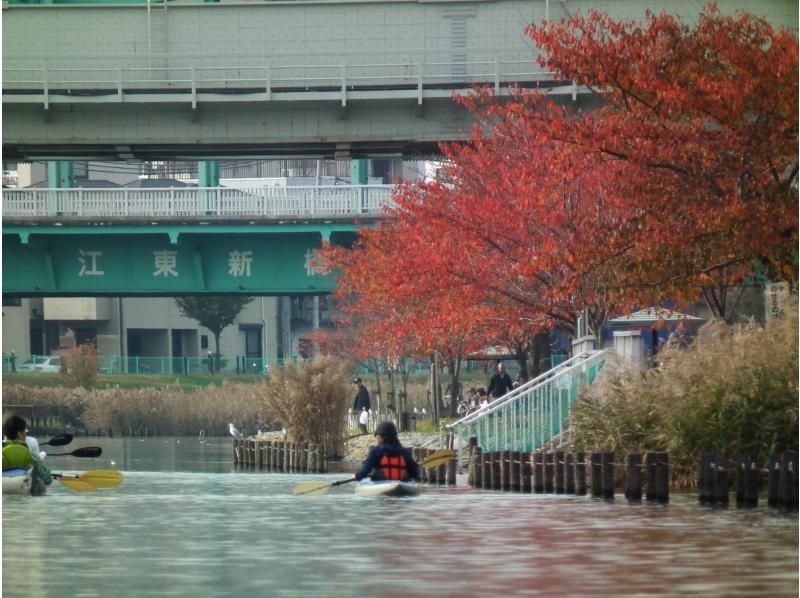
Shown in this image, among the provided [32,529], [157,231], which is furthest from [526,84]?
[32,529]

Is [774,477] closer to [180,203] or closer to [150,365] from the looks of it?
[180,203]

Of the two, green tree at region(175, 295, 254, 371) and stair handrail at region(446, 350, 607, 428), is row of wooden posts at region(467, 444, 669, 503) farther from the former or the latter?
green tree at region(175, 295, 254, 371)

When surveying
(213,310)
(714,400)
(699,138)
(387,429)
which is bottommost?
(387,429)

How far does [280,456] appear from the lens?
43469 mm

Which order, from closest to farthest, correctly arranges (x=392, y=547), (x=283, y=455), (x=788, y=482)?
(x=392, y=547), (x=788, y=482), (x=283, y=455)

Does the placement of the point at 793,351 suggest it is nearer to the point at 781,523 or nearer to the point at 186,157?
the point at 781,523

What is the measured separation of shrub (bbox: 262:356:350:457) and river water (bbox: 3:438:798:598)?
13.0 metres

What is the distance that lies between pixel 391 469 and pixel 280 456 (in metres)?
16.6

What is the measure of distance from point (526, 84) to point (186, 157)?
918 centimetres

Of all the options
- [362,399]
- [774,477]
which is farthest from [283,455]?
[774,477]

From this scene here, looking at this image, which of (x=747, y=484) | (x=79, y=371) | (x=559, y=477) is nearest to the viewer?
(x=747, y=484)

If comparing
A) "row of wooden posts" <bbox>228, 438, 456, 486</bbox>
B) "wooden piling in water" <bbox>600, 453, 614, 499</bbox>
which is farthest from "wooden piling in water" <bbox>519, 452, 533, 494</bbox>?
"row of wooden posts" <bbox>228, 438, 456, 486</bbox>

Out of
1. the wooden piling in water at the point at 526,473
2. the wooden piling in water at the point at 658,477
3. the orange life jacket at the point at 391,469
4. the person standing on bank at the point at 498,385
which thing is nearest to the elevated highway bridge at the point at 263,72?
the person standing on bank at the point at 498,385

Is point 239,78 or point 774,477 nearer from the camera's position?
point 774,477
